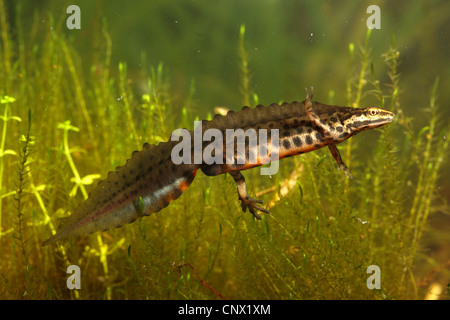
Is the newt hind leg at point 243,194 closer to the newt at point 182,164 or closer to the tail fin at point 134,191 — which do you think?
the newt at point 182,164

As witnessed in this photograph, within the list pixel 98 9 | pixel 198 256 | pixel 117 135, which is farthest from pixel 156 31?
pixel 198 256

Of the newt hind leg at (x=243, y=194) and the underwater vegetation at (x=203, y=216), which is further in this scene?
the underwater vegetation at (x=203, y=216)

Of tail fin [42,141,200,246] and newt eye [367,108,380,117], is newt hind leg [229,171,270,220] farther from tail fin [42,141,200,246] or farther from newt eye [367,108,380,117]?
newt eye [367,108,380,117]

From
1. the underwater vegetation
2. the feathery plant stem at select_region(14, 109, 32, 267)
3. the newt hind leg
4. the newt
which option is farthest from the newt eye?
the feathery plant stem at select_region(14, 109, 32, 267)

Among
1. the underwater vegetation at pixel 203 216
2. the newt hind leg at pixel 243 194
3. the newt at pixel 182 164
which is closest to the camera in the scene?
the newt at pixel 182 164

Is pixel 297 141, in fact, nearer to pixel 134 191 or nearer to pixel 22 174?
pixel 134 191

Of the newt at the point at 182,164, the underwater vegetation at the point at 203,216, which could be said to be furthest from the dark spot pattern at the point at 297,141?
the underwater vegetation at the point at 203,216

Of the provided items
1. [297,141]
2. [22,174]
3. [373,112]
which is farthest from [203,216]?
[373,112]

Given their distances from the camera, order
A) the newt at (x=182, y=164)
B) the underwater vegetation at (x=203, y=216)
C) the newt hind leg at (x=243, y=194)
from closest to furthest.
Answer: the newt at (x=182, y=164) → the newt hind leg at (x=243, y=194) → the underwater vegetation at (x=203, y=216)
